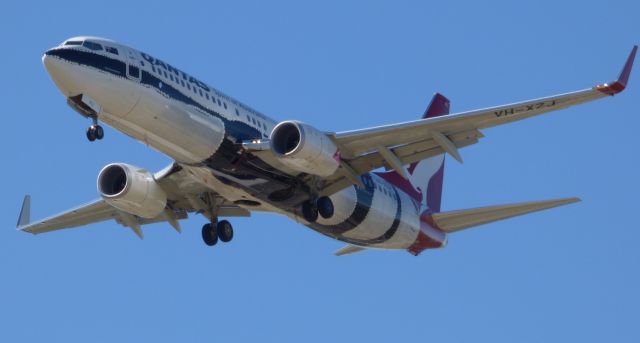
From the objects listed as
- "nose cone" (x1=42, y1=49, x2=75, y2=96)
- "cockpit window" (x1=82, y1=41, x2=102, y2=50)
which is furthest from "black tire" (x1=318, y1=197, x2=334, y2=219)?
"nose cone" (x1=42, y1=49, x2=75, y2=96)

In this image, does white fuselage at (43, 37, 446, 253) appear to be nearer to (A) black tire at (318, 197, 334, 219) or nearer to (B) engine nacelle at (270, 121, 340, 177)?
(A) black tire at (318, 197, 334, 219)

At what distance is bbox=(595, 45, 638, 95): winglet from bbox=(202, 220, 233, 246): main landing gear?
15.8 meters

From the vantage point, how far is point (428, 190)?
187 ft

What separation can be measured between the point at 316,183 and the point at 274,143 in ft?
11.8

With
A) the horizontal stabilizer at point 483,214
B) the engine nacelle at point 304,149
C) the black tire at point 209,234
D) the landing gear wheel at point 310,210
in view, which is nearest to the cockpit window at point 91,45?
the engine nacelle at point 304,149

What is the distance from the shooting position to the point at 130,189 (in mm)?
48969

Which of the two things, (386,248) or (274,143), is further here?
(386,248)

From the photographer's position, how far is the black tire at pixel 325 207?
159 ft

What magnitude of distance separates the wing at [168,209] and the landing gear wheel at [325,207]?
14.4 ft

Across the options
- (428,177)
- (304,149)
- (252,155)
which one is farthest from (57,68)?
(428,177)

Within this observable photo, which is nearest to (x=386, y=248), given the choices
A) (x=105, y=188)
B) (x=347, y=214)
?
(x=347, y=214)

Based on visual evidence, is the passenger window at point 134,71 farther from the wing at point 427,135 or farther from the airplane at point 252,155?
the wing at point 427,135

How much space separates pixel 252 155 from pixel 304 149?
2.51m

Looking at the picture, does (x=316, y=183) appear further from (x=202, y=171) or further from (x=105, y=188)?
(x=105, y=188)
